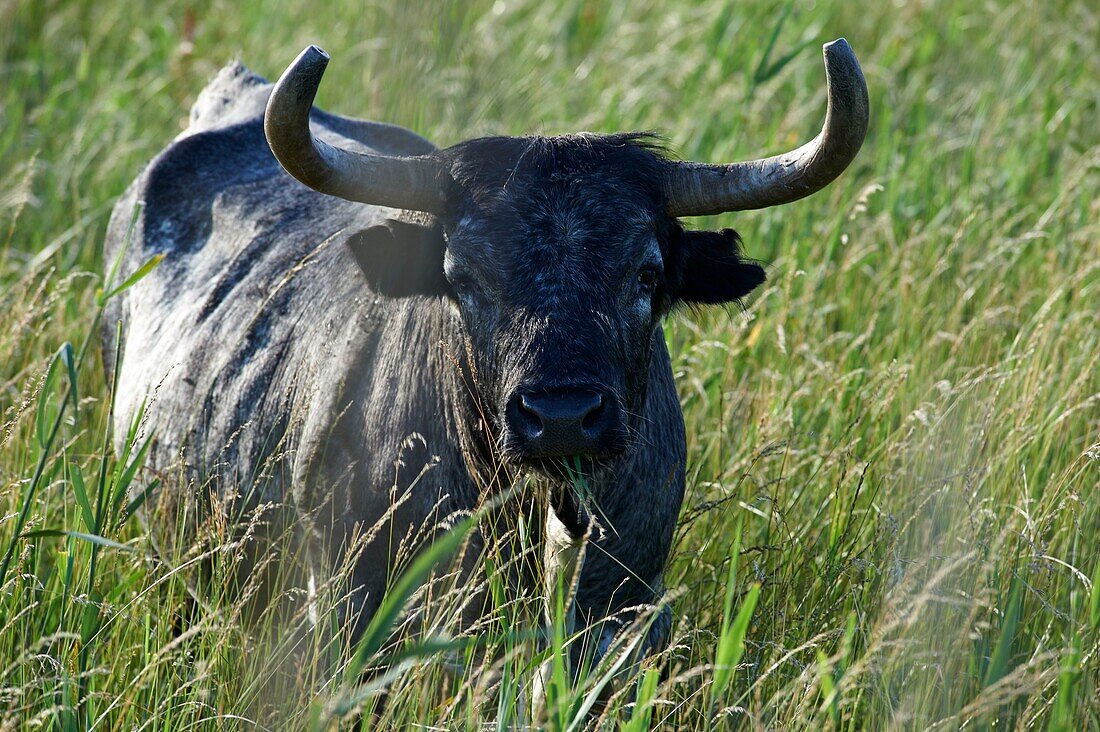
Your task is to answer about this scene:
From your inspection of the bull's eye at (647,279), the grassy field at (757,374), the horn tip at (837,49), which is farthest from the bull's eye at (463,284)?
the horn tip at (837,49)

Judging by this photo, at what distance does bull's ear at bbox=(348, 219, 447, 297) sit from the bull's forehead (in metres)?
0.21

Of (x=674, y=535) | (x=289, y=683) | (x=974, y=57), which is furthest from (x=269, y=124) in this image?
(x=974, y=57)

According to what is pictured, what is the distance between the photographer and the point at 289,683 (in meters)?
3.49

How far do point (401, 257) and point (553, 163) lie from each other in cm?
62

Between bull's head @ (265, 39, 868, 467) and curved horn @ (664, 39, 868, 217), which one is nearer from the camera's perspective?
bull's head @ (265, 39, 868, 467)

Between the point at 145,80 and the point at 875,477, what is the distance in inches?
236

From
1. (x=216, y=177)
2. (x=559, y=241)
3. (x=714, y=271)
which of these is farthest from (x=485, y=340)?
(x=216, y=177)

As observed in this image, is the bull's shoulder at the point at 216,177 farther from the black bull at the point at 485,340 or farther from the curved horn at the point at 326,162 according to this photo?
the curved horn at the point at 326,162

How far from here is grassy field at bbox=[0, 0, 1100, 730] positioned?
304 centimetres

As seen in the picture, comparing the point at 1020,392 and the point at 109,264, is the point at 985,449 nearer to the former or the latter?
the point at 1020,392

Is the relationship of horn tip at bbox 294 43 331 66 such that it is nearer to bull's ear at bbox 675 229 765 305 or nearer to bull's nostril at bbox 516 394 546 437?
bull's nostril at bbox 516 394 546 437

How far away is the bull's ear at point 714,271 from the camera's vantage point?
3785 mm

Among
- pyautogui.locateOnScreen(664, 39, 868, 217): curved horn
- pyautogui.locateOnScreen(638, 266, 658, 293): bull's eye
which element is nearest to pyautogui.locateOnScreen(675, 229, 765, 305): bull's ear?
pyautogui.locateOnScreen(664, 39, 868, 217): curved horn

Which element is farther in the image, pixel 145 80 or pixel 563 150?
pixel 145 80
